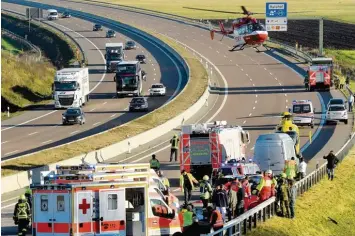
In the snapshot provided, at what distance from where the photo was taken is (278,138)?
46.5 meters

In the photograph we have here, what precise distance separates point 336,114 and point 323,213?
34.4 metres

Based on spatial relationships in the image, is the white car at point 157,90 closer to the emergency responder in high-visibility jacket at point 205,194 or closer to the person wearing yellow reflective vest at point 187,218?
the emergency responder in high-visibility jacket at point 205,194

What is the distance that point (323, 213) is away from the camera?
4012 cm

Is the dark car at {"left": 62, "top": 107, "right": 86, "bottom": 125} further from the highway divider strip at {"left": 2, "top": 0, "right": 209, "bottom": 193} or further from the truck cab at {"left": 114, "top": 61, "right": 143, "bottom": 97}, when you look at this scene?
the truck cab at {"left": 114, "top": 61, "right": 143, "bottom": 97}

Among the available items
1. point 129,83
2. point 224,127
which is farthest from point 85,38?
point 224,127

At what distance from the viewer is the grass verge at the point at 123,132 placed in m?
52.1

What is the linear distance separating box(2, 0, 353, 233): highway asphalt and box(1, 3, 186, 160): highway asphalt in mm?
4750

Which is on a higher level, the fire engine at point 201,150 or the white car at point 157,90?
the white car at point 157,90

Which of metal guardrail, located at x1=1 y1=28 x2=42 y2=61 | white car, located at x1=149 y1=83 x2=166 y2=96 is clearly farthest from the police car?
metal guardrail, located at x1=1 y1=28 x2=42 y2=61

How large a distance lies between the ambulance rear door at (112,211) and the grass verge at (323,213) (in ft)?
15.2

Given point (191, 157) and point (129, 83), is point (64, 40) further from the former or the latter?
point (191, 157)

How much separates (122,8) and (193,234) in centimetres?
17479

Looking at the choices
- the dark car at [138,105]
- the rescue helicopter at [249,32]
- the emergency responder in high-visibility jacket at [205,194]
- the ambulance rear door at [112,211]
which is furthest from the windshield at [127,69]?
the ambulance rear door at [112,211]

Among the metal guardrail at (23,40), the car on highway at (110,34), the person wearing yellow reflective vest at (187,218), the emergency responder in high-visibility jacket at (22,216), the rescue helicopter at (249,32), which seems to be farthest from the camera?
the car on highway at (110,34)
